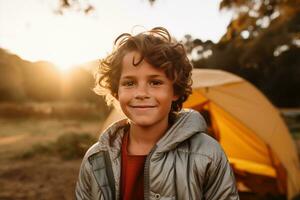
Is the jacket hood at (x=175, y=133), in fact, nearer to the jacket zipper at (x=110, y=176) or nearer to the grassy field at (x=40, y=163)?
the jacket zipper at (x=110, y=176)

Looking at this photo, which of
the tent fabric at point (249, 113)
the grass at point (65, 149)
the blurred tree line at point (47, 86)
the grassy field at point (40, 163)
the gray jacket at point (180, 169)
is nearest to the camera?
the gray jacket at point (180, 169)

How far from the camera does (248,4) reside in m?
7.41

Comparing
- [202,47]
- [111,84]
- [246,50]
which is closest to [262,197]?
[111,84]

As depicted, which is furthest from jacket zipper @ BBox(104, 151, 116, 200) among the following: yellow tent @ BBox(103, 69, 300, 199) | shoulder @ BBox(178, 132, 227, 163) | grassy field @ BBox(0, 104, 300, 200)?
grassy field @ BBox(0, 104, 300, 200)

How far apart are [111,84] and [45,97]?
22124 millimetres

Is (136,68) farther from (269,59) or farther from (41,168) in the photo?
(269,59)

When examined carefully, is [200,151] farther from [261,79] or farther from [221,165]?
[261,79]

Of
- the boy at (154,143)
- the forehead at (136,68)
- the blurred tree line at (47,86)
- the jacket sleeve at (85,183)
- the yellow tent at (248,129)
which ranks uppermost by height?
the forehead at (136,68)

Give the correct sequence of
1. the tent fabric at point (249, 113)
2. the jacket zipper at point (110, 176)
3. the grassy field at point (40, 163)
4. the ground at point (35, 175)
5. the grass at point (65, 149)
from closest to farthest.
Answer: the jacket zipper at point (110, 176)
the tent fabric at point (249, 113)
the ground at point (35, 175)
the grassy field at point (40, 163)
the grass at point (65, 149)

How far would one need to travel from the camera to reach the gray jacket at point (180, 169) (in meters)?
1.65

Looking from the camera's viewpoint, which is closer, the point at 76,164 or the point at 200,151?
the point at 200,151

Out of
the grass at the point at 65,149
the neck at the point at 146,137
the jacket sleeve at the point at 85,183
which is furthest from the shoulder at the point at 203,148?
the grass at the point at 65,149

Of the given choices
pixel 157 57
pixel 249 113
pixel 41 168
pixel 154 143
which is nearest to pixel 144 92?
pixel 157 57

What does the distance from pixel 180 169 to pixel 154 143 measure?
22 centimetres
